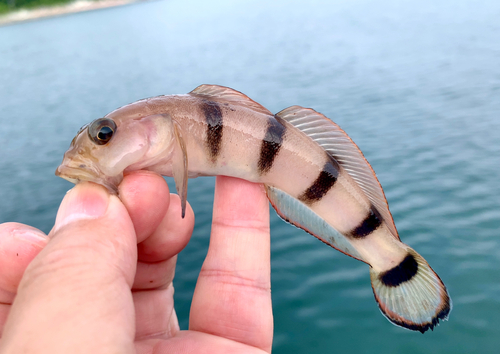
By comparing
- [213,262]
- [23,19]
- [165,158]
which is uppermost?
[165,158]

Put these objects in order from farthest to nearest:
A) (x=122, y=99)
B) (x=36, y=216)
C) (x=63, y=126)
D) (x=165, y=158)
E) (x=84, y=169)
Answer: (x=122, y=99)
(x=63, y=126)
(x=36, y=216)
(x=165, y=158)
(x=84, y=169)

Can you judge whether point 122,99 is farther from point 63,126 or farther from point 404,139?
point 404,139

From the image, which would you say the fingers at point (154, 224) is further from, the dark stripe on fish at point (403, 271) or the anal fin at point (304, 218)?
the dark stripe on fish at point (403, 271)

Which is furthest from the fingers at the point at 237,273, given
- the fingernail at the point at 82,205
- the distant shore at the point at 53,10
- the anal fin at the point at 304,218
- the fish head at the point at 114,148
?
the distant shore at the point at 53,10

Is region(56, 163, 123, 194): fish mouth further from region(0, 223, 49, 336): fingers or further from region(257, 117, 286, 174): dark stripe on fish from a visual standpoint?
region(257, 117, 286, 174): dark stripe on fish

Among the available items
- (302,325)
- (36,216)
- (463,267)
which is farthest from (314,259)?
(36,216)

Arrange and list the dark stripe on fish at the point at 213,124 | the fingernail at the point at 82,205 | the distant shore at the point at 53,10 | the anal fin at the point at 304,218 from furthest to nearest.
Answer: the distant shore at the point at 53,10 → the anal fin at the point at 304,218 → the dark stripe on fish at the point at 213,124 → the fingernail at the point at 82,205
